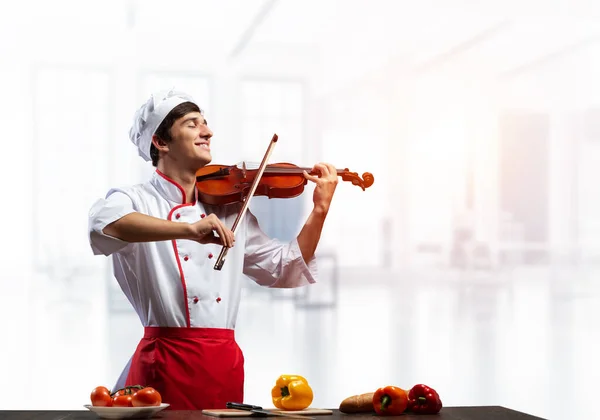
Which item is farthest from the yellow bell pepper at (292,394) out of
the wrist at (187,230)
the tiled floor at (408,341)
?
the tiled floor at (408,341)

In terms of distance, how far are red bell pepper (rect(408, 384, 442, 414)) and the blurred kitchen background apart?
117 inches

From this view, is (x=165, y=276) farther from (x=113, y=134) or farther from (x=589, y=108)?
(x=589, y=108)

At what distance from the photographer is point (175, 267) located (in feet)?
8.61

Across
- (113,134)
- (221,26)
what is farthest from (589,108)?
(113,134)

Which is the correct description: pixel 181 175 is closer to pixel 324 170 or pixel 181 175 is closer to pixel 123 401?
pixel 324 170

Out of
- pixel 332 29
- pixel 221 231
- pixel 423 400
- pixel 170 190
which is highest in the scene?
pixel 332 29

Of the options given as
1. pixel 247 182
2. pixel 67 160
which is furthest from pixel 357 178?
pixel 67 160

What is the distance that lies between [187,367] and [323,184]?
64 cm

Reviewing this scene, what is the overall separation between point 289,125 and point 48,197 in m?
1.48

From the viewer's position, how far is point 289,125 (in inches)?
224

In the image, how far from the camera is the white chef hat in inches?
106

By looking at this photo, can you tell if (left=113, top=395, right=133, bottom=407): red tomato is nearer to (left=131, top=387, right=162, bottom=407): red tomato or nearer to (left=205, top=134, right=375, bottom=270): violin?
(left=131, top=387, right=162, bottom=407): red tomato

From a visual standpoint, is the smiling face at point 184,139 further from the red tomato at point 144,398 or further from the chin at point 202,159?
the red tomato at point 144,398

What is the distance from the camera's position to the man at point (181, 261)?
2543 mm
